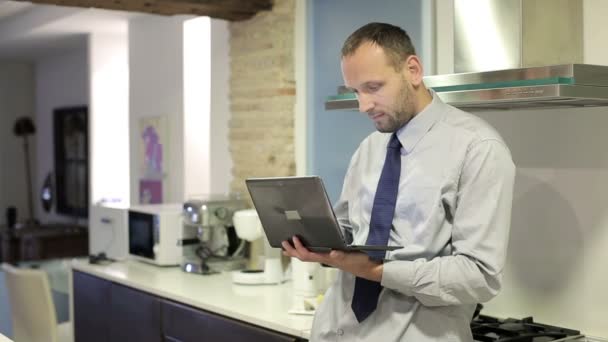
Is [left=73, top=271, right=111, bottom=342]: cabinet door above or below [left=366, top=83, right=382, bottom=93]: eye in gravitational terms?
below

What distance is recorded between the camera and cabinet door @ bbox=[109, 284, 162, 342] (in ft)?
11.2

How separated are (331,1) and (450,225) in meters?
1.81

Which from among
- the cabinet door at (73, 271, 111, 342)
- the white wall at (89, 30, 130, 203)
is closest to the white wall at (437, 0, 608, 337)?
the cabinet door at (73, 271, 111, 342)

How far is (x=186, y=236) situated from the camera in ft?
12.9

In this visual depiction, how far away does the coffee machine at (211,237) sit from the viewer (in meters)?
3.82

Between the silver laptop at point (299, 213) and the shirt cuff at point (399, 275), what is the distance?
58mm

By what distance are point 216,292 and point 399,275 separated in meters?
1.58

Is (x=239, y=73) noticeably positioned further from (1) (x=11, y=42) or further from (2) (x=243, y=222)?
(1) (x=11, y=42)

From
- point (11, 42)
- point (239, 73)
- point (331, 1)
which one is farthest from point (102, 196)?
point (331, 1)

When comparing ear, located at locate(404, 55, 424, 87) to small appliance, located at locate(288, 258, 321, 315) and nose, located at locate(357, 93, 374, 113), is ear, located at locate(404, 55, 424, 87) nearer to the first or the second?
nose, located at locate(357, 93, 374, 113)

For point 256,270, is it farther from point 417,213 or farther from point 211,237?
point 417,213

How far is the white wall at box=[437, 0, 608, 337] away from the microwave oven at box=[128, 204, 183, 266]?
1.75 m

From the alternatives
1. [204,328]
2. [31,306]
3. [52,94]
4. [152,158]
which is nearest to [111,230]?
[152,158]

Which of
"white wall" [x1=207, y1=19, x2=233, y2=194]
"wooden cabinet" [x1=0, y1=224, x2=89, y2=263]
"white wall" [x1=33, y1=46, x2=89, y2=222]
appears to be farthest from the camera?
"white wall" [x1=33, y1=46, x2=89, y2=222]
